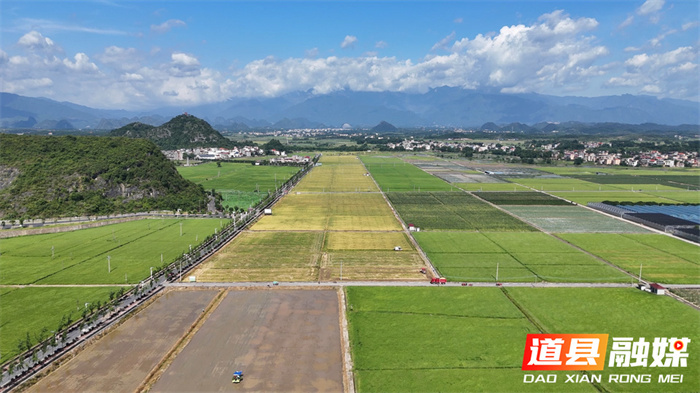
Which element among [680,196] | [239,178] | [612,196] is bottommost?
[612,196]

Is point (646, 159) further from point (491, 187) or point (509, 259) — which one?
point (509, 259)

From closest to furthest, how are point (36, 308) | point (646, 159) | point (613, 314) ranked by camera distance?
1. point (613, 314)
2. point (36, 308)
3. point (646, 159)

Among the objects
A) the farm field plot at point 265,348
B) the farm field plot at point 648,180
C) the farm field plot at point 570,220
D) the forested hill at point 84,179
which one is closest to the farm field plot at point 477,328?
the farm field plot at point 265,348

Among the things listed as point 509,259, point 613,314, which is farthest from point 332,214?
point 613,314

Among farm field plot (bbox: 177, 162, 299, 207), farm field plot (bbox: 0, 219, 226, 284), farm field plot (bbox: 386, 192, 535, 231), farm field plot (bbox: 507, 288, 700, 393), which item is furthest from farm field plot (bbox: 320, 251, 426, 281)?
farm field plot (bbox: 177, 162, 299, 207)

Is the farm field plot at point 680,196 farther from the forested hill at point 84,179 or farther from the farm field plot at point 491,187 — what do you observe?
the forested hill at point 84,179

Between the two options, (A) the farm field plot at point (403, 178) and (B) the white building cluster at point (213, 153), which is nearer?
A: (A) the farm field plot at point (403, 178)
